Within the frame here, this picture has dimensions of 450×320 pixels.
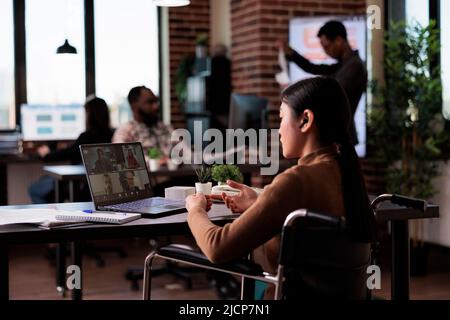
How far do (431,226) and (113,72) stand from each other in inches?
131

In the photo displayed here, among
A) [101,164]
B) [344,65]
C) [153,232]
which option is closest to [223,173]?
[101,164]

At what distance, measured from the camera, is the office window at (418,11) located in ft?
18.5

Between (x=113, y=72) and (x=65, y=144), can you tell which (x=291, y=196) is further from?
(x=113, y=72)

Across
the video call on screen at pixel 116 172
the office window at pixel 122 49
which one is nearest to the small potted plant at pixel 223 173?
the video call on screen at pixel 116 172

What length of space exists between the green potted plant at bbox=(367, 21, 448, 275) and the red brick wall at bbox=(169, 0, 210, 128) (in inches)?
97.7

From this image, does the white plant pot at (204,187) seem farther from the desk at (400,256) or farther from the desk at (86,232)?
the desk at (400,256)

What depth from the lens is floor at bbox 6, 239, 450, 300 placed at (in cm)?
430

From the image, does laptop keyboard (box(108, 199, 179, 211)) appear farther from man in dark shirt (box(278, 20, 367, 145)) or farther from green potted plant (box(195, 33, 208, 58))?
green potted plant (box(195, 33, 208, 58))

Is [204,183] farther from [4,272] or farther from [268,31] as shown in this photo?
[268,31]

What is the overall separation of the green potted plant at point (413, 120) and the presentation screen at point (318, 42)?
16.3 inches
